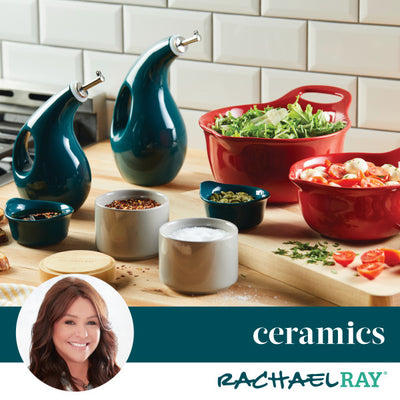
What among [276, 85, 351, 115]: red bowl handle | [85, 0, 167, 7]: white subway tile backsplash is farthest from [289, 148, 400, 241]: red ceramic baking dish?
[85, 0, 167, 7]: white subway tile backsplash

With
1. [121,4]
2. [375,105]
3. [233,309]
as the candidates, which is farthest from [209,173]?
[233,309]

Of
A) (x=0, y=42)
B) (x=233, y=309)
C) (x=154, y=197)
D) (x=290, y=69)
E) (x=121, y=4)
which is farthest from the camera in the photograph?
(x=0, y=42)

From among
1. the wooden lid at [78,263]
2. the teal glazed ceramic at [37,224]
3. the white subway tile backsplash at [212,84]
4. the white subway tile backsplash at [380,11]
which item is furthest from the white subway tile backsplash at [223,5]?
the wooden lid at [78,263]

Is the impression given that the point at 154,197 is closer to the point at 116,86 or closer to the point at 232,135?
the point at 232,135

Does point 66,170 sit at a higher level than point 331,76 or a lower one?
lower

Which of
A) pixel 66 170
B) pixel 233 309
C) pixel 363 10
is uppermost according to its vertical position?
pixel 363 10

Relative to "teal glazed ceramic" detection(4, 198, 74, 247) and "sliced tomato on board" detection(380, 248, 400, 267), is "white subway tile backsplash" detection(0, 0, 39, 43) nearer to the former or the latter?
"teal glazed ceramic" detection(4, 198, 74, 247)

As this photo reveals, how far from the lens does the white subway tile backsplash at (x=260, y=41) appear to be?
1769 millimetres

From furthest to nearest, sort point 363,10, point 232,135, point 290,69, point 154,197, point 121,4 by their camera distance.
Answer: point 121,4 < point 290,69 < point 363,10 < point 232,135 < point 154,197

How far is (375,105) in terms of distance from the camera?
1.73 meters

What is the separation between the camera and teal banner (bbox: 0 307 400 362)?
102 cm

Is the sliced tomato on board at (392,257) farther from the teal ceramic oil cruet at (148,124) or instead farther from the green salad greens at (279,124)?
the teal ceramic oil cruet at (148,124)

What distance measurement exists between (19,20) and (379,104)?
103 centimetres

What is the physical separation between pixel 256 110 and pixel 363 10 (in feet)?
1.19
